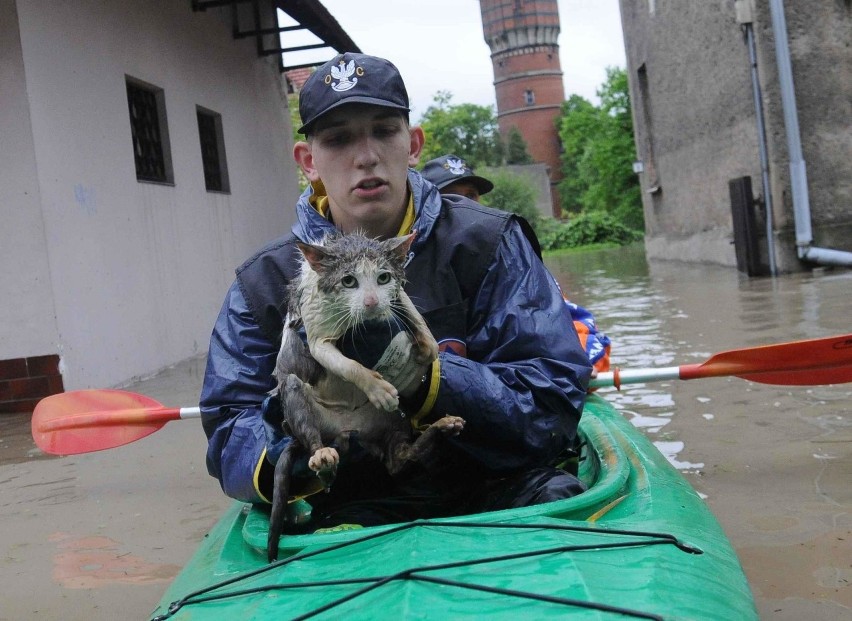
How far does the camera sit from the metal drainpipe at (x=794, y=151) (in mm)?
10961

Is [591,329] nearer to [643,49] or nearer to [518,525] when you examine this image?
[518,525]

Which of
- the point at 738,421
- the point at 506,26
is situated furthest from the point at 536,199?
the point at 738,421

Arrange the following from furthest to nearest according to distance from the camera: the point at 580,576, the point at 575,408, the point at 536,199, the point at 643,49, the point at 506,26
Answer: the point at 506,26 < the point at 536,199 < the point at 643,49 < the point at 575,408 < the point at 580,576

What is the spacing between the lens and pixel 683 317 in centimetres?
915

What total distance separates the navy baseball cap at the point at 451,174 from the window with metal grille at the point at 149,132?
13.5 feet

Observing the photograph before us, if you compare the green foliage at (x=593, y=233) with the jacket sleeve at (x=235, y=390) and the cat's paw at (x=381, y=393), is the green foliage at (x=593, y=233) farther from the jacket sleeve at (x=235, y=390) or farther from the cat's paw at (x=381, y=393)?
the cat's paw at (x=381, y=393)

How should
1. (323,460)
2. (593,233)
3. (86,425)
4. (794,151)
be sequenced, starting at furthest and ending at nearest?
(593,233) → (794,151) → (86,425) → (323,460)

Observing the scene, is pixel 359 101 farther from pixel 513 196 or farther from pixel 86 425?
pixel 513 196

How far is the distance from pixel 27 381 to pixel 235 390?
194 inches

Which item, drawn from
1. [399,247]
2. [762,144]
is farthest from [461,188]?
[762,144]

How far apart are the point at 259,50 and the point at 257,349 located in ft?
39.8

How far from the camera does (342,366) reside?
6.75 ft

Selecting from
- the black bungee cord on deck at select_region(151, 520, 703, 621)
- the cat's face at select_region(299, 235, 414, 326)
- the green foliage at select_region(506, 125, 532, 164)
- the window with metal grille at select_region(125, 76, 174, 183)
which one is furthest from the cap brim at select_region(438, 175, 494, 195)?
the green foliage at select_region(506, 125, 532, 164)

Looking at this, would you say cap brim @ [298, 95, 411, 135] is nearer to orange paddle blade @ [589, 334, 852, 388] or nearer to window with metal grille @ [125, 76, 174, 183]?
orange paddle blade @ [589, 334, 852, 388]
